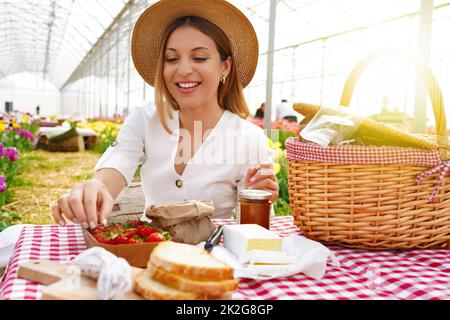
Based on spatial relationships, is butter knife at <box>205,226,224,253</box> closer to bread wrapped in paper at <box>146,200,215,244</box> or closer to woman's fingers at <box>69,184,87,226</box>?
bread wrapped in paper at <box>146,200,215,244</box>

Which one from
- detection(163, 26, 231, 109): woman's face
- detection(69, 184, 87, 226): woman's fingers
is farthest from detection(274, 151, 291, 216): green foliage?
detection(69, 184, 87, 226): woman's fingers

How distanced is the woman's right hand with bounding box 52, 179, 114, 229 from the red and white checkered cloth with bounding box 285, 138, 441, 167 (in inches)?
18.5

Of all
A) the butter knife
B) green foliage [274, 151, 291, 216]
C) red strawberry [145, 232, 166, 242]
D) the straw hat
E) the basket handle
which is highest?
the straw hat

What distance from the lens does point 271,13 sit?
308 centimetres

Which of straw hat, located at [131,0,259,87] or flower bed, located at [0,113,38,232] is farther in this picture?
flower bed, located at [0,113,38,232]

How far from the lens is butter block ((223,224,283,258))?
0.88m

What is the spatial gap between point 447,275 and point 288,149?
17.3 inches

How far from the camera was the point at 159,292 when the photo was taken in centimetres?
65

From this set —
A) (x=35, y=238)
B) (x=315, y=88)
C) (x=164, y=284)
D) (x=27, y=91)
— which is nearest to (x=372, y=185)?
(x=164, y=284)

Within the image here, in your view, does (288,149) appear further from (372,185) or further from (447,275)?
(447,275)

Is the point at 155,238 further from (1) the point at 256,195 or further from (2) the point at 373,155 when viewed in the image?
(2) the point at 373,155

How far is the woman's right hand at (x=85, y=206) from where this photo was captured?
0.97 meters

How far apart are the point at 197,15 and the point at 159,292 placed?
116cm

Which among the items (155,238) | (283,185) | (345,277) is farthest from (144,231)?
(283,185)
